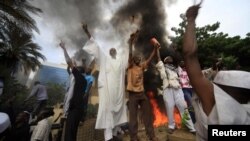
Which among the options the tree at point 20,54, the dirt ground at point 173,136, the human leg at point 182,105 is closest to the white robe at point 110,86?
the dirt ground at point 173,136

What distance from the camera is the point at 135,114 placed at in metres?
5.46

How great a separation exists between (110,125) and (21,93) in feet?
A: 29.6

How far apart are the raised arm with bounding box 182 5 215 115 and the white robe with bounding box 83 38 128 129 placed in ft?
11.6

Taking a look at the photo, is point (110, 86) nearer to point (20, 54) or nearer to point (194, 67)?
point (194, 67)

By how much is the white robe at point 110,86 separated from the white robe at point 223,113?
11.8ft

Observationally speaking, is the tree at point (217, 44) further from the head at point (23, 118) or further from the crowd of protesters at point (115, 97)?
the head at point (23, 118)

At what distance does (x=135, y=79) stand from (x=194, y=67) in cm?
370

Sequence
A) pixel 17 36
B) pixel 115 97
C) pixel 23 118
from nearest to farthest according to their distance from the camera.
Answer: pixel 115 97
pixel 23 118
pixel 17 36

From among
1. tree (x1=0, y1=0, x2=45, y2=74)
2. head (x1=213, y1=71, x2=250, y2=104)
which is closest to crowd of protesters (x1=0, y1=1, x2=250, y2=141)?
head (x1=213, y1=71, x2=250, y2=104)

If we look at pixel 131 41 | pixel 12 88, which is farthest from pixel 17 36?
pixel 131 41

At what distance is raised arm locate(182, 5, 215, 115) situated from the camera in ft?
6.14

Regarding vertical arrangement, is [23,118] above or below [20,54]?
below

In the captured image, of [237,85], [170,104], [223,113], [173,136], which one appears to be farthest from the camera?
[170,104]

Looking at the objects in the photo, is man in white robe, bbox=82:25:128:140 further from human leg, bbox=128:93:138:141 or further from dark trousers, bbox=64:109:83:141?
dark trousers, bbox=64:109:83:141
